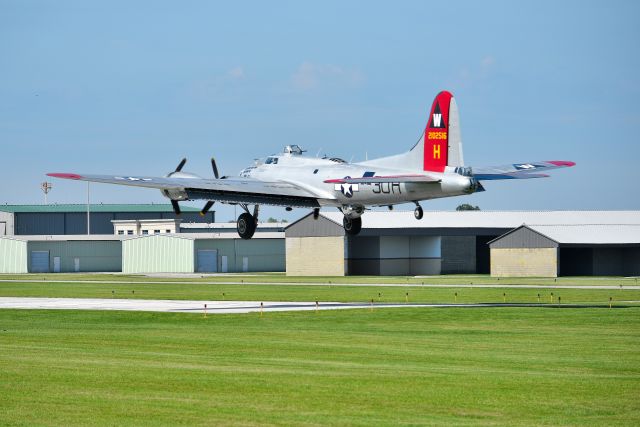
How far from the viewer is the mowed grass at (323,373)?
2511 cm

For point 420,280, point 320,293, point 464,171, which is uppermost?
point 464,171

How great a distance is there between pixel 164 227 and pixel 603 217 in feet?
238

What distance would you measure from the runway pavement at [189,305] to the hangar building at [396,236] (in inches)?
2108

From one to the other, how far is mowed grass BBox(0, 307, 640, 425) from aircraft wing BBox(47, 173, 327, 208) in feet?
40.4

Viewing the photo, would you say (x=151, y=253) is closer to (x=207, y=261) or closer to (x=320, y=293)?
(x=207, y=261)

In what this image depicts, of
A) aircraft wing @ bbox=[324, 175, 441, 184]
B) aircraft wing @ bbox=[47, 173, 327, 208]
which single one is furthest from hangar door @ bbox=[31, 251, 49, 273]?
aircraft wing @ bbox=[324, 175, 441, 184]

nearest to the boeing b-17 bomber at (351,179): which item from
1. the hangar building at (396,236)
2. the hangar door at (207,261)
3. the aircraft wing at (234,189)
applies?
the aircraft wing at (234,189)

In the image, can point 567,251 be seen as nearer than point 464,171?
No

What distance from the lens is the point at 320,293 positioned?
87.1 meters

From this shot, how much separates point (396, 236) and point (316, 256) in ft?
31.8

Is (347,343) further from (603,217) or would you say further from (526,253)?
(603,217)

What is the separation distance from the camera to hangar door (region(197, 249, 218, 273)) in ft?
487

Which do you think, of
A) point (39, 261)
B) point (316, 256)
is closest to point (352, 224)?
point (316, 256)

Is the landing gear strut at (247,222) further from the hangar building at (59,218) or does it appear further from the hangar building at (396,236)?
the hangar building at (59,218)
